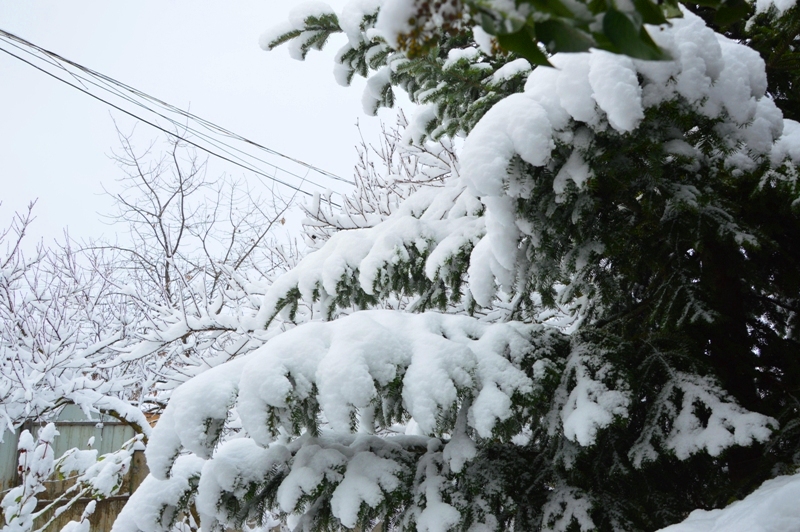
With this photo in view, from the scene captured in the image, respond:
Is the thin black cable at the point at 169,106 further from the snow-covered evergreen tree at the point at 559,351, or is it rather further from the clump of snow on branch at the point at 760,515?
the clump of snow on branch at the point at 760,515

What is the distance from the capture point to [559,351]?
2049mm

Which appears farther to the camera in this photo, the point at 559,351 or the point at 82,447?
the point at 82,447

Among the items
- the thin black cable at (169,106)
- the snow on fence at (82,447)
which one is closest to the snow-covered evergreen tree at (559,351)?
the thin black cable at (169,106)

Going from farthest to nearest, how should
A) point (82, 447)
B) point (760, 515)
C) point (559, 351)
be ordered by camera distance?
1. point (82, 447)
2. point (559, 351)
3. point (760, 515)

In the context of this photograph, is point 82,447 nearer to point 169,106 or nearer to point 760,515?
point 169,106

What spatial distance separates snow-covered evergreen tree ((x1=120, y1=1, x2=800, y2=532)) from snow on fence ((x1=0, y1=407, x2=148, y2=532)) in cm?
483

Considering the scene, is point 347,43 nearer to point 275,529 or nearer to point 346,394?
point 346,394

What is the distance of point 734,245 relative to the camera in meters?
1.99

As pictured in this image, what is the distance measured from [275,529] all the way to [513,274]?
190 inches

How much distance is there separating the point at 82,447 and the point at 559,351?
9051 millimetres

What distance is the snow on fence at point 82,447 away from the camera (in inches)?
262

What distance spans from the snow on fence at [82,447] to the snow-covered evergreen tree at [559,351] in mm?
4834

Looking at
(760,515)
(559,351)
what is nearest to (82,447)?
(559,351)

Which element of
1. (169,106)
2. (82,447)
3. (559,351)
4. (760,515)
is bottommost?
(760,515)
